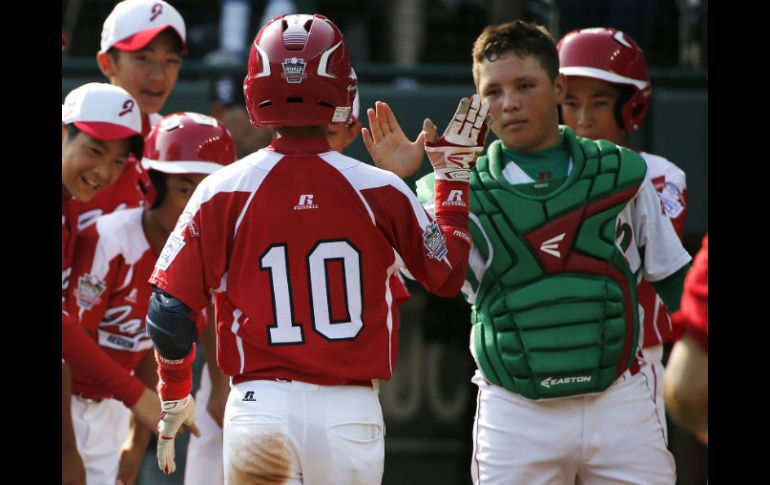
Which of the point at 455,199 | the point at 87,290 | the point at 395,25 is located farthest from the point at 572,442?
the point at 395,25

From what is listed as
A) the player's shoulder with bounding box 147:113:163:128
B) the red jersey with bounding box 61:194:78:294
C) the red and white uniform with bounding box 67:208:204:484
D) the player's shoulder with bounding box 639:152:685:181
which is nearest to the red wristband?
the red and white uniform with bounding box 67:208:204:484

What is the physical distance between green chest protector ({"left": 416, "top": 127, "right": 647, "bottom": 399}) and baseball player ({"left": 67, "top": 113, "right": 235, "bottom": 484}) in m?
1.54

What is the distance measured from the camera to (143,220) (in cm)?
552

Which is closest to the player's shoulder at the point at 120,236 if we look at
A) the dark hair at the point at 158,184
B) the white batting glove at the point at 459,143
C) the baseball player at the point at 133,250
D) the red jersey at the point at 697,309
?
the baseball player at the point at 133,250

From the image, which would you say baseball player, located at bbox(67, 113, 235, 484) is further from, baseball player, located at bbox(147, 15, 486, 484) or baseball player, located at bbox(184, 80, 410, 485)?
baseball player, located at bbox(147, 15, 486, 484)

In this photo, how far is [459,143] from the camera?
405 cm

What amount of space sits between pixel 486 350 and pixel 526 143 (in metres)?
0.77

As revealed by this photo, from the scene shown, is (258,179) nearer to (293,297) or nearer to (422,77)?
(293,297)

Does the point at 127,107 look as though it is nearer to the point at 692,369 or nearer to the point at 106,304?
the point at 106,304

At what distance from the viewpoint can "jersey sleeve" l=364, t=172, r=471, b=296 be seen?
12.4 ft

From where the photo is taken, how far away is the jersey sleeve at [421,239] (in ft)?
12.4

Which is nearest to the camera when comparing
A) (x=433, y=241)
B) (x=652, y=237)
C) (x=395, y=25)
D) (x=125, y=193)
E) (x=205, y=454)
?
(x=433, y=241)

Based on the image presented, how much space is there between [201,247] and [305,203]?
0.34 meters
